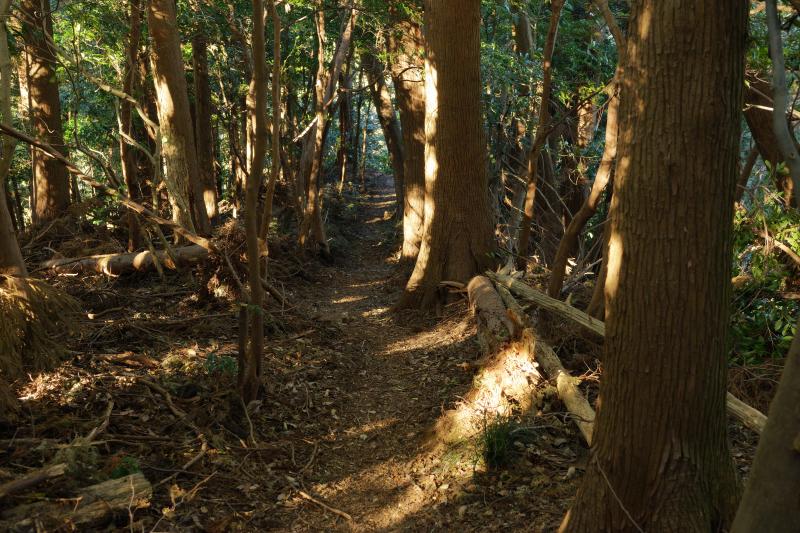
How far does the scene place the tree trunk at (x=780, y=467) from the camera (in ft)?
7.22

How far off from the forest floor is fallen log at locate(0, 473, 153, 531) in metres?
0.11

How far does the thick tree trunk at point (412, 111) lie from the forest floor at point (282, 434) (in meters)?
4.39

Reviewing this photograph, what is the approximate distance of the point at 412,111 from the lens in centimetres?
1264

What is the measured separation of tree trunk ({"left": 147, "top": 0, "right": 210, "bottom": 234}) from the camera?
32.9 ft

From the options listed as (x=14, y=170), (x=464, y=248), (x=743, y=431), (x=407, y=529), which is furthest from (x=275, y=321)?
(x=14, y=170)

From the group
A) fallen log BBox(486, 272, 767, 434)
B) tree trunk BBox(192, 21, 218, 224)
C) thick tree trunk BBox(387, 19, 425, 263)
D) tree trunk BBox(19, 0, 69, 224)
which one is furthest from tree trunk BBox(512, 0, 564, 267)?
tree trunk BBox(19, 0, 69, 224)

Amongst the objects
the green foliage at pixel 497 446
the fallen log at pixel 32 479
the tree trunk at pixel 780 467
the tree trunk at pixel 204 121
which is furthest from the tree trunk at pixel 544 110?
the tree trunk at pixel 204 121

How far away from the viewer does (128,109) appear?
9.98 metres

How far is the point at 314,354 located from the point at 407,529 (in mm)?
3463

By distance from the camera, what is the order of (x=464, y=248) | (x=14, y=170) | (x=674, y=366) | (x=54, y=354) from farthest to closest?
1. (x=14, y=170)
2. (x=464, y=248)
3. (x=54, y=354)
4. (x=674, y=366)

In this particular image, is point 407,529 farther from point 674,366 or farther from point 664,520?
point 674,366

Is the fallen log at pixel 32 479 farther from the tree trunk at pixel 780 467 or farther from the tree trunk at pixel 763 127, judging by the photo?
the tree trunk at pixel 763 127

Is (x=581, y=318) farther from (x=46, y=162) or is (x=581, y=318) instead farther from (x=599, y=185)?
(x=46, y=162)

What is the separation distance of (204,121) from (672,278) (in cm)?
1432
